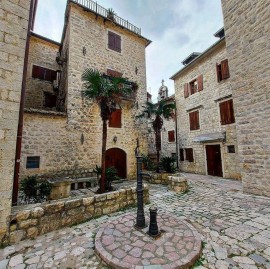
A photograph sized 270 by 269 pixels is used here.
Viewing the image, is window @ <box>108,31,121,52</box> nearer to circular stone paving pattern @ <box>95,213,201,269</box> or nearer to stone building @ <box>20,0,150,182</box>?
stone building @ <box>20,0,150,182</box>

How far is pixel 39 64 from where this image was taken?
12.4 metres

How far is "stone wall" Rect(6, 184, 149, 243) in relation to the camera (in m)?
3.28

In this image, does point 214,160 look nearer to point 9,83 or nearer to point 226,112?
point 226,112

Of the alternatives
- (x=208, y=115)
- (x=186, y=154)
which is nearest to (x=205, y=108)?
(x=208, y=115)

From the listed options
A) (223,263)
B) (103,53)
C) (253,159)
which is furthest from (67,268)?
(103,53)

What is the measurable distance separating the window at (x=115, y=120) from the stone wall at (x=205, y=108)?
6.30 metres

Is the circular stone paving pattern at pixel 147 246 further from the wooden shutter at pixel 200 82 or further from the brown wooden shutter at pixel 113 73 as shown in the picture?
the wooden shutter at pixel 200 82

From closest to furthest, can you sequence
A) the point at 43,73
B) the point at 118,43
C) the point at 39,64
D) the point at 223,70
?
1. the point at 223,70
2. the point at 118,43
3. the point at 39,64
4. the point at 43,73

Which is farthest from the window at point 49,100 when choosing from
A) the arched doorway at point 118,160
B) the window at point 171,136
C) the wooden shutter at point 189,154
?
the wooden shutter at point 189,154

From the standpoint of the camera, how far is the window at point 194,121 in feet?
41.9

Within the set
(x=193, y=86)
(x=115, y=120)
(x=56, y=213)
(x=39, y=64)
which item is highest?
(x=39, y=64)

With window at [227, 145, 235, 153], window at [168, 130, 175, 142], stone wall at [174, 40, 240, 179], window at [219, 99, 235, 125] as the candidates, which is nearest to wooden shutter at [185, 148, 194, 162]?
stone wall at [174, 40, 240, 179]

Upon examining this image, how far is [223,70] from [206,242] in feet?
35.5

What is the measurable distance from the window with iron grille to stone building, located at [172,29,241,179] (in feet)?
19.3
